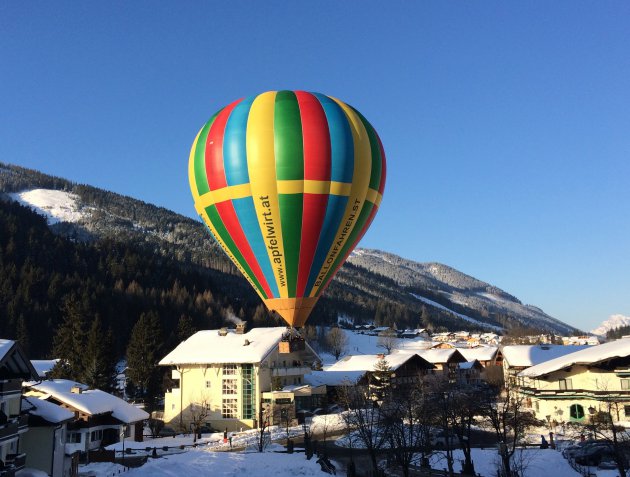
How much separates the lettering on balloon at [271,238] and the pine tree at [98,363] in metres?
35.4

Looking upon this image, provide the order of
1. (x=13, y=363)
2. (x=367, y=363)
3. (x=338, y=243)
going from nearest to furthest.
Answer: (x=13, y=363) < (x=338, y=243) < (x=367, y=363)

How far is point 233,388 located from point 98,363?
16.8 metres

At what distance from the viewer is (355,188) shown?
30578mm

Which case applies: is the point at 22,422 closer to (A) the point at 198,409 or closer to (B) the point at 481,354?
(A) the point at 198,409

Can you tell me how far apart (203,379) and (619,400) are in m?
34.7

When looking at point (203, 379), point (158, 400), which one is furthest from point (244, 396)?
point (158, 400)

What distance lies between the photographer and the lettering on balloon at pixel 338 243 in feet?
102

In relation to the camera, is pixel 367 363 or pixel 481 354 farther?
pixel 481 354

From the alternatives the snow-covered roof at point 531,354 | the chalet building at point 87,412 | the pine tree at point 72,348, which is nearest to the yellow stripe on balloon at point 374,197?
the chalet building at point 87,412

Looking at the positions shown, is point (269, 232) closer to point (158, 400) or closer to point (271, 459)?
point (271, 459)

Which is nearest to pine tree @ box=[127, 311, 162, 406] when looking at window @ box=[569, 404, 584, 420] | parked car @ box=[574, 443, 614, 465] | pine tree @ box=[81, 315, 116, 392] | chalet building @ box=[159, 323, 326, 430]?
pine tree @ box=[81, 315, 116, 392]

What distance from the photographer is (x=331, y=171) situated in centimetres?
2970

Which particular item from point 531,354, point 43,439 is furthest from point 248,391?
point 531,354

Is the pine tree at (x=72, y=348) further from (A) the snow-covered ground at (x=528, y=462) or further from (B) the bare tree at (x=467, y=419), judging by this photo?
(A) the snow-covered ground at (x=528, y=462)
